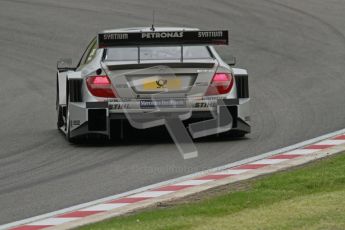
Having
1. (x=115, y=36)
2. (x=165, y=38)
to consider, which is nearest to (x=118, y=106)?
(x=115, y=36)

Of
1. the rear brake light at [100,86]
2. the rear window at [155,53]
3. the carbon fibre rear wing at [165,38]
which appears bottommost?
the rear brake light at [100,86]

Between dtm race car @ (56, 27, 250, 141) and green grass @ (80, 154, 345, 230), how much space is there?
307 cm

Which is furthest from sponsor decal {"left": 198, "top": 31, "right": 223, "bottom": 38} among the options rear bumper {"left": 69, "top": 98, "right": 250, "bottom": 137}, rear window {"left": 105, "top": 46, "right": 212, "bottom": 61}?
rear bumper {"left": 69, "top": 98, "right": 250, "bottom": 137}

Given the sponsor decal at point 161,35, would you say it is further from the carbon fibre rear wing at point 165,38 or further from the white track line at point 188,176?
the white track line at point 188,176

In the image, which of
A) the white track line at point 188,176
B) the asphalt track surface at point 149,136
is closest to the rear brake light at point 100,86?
the asphalt track surface at point 149,136

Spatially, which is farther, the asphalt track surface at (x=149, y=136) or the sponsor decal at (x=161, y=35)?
the sponsor decal at (x=161, y=35)

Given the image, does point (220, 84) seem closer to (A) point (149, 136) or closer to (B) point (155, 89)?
(B) point (155, 89)

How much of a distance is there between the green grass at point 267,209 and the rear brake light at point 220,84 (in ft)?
10.2

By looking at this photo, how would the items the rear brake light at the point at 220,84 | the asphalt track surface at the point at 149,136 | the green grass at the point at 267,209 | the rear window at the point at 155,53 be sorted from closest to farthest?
1. the green grass at the point at 267,209
2. the asphalt track surface at the point at 149,136
3. the rear brake light at the point at 220,84
4. the rear window at the point at 155,53

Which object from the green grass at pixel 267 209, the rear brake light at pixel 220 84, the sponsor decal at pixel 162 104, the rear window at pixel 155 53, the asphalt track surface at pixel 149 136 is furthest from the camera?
the rear window at pixel 155 53

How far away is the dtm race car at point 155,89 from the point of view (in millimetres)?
14164

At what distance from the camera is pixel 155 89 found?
1417 cm

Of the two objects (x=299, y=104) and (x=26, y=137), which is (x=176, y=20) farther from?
(x=26, y=137)

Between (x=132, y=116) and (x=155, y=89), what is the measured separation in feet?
1.37
